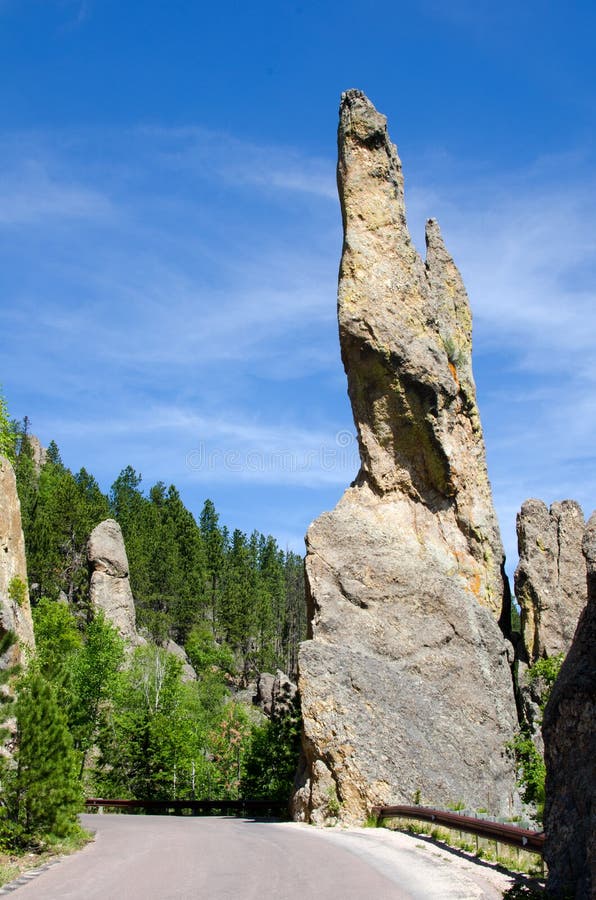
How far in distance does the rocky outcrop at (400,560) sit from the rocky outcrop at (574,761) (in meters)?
14.3

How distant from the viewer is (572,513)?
110 ft

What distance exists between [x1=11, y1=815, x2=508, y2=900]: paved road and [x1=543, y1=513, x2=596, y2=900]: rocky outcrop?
1.93 m

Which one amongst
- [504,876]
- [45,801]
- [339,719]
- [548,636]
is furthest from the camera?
[548,636]

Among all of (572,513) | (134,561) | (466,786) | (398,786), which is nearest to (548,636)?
(572,513)

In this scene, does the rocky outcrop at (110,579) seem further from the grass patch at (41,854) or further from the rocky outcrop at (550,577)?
the grass patch at (41,854)

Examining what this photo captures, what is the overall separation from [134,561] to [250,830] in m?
54.8

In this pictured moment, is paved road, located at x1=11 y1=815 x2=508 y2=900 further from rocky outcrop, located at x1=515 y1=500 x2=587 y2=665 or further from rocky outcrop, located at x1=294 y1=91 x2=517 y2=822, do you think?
rocky outcrop, located at x1=515 y1=500 x2=587 y2=665

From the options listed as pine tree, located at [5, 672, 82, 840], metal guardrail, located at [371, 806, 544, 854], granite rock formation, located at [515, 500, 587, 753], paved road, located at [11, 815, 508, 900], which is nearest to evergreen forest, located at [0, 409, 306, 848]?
pine tree, located at [5, 672, 82, 840]

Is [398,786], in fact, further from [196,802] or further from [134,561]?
[134,561]

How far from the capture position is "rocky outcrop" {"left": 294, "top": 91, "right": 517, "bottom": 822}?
2445cm

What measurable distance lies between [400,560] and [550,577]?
6.96 m

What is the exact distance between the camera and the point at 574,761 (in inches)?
374

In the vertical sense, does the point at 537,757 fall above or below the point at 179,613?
below

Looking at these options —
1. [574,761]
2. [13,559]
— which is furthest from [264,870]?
[13,559]
